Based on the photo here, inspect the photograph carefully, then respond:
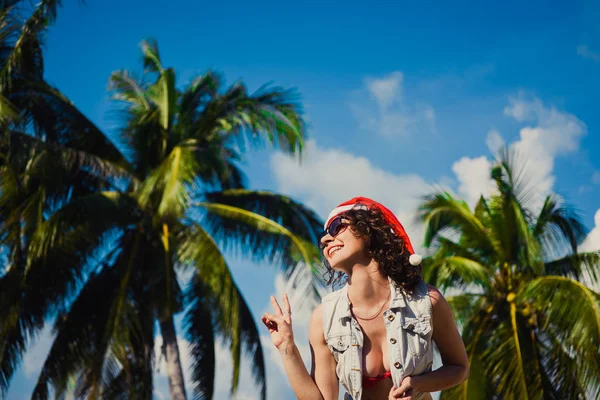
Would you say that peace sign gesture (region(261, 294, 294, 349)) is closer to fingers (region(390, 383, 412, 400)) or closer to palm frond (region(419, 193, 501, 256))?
fingers (region(390, 383, 412, 400))

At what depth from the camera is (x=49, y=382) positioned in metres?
14.2

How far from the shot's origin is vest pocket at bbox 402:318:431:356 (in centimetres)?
341

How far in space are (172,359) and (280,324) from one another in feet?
40.6

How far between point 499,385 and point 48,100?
1021 centimetres

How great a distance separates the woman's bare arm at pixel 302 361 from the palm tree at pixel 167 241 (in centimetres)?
1018

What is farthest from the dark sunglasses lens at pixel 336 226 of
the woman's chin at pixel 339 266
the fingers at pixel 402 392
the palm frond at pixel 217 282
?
the palm frond at pixel 217 282

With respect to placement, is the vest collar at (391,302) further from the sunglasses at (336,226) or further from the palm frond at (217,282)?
the palm frond at (217,282)

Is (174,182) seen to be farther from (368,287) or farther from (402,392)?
(402,392)

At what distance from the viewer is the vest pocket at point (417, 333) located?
11.2ft

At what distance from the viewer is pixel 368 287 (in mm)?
3594

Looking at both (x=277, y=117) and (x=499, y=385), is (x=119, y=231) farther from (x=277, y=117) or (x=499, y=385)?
(x=499, y=385)

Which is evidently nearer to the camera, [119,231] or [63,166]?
[63,166]

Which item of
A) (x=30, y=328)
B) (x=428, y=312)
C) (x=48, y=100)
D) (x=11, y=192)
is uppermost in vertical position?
(x=48, y=100)

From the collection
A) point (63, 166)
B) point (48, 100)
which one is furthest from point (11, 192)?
point (48, 100)
